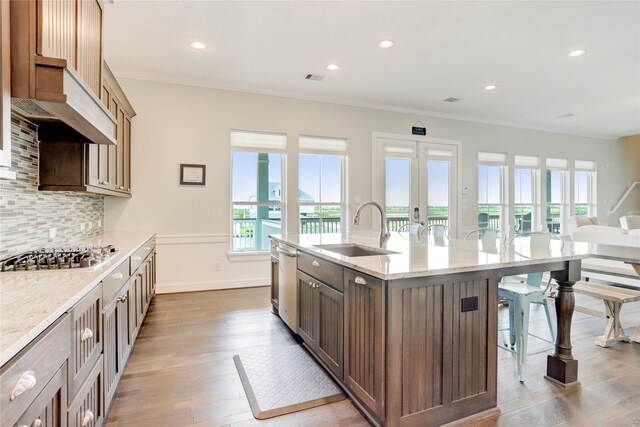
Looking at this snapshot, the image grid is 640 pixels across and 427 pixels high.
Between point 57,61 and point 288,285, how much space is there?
7.46ft

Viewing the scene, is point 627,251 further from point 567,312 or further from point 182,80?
point 182,80

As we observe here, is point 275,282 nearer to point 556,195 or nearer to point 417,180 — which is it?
point 417,180

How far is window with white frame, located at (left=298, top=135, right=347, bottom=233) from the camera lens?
536 cm

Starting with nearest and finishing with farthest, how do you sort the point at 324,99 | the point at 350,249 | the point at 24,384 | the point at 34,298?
1. the point at 24,384
2. the point at 34,298
3. the point at 350,249
4. the point at 324,99

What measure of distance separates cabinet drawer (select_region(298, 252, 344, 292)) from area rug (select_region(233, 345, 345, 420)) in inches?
26.5

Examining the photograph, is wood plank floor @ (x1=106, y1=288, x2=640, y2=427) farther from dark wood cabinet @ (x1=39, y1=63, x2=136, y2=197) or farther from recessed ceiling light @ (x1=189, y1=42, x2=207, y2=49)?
recessed ceiling light @ (x1=189, y1=42, x2=207, y2=49)

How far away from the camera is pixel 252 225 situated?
16.9 feet

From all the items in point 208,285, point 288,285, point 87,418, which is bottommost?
point 208,285

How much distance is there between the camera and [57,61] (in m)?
1.27

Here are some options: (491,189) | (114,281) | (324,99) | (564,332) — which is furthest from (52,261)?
(491,189)

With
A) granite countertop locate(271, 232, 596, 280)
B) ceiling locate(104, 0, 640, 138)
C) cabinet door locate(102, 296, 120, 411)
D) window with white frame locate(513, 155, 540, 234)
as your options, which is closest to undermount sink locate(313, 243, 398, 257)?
granite countertop locate(271, 232, 596, 280)

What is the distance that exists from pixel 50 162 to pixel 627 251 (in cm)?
490

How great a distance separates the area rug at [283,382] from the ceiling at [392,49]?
9.52 ft

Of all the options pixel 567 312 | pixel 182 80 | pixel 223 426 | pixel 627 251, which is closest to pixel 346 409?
pixel 223 426
